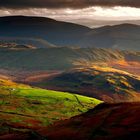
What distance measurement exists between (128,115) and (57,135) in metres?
21.4

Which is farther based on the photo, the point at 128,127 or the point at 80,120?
the point at 80,120

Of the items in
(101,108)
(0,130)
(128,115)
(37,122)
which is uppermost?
(128,115)

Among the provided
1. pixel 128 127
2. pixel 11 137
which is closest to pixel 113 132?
pixel 128 127

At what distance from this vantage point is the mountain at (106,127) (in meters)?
89.3

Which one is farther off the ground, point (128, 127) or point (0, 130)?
point (128, 127)

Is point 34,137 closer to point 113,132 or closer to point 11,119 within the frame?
point 113,132

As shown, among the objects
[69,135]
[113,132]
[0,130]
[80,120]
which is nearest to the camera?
[113,132]

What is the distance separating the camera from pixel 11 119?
192 m

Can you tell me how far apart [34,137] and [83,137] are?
517 inches

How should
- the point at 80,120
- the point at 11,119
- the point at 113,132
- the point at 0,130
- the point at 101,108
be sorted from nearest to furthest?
the point at 113,132 → the point at 80,120 → the point at 101,108 → the point at 0,130 → the point at 11,119

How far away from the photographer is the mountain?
89.3m

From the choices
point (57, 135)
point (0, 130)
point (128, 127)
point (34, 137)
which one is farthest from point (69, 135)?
point (0, 130)

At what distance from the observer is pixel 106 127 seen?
97.4m

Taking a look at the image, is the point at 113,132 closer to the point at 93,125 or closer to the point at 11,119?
the point at 93,125
